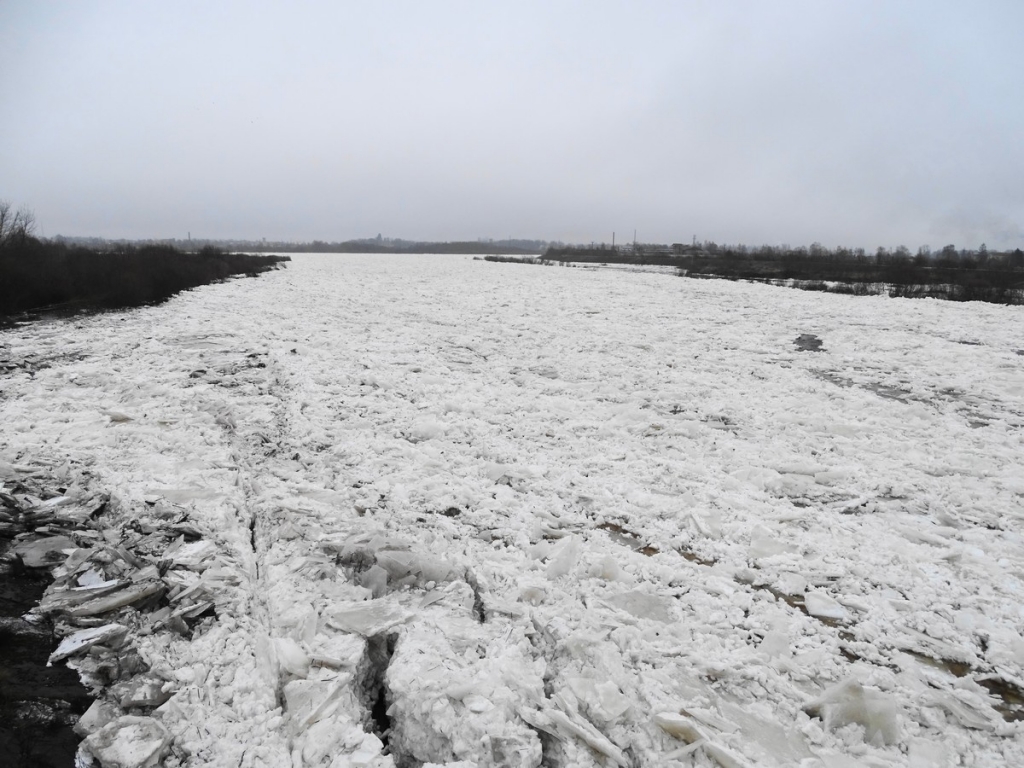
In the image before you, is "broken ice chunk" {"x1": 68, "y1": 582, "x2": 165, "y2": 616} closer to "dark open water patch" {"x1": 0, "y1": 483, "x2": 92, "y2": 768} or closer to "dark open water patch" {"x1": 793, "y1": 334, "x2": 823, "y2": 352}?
"dark open water patch" {"x1": 0, "y1": 483, "x2": 92, "y2": 768}

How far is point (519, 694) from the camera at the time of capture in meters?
2.43

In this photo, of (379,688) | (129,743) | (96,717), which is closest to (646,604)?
(379,688)

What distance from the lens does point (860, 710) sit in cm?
238

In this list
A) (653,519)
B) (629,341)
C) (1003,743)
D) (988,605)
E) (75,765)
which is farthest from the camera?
(629,341)

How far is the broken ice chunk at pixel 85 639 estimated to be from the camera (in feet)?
8.46

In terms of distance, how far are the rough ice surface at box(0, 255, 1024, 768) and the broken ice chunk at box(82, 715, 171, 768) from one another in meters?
0.01

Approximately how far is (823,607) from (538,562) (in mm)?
1832

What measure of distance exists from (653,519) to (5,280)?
1718 centimetres

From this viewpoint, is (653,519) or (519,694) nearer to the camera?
(519,694)

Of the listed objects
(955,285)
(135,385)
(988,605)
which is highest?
(955,285)

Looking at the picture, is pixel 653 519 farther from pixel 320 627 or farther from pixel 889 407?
pixel 889 407

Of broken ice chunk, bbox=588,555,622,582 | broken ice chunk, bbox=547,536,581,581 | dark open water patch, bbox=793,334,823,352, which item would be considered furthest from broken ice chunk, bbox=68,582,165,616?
dark open water patch, bbox=793,334,823,352

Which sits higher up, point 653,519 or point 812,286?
point 812,286

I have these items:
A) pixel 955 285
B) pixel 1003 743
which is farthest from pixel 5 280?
pixel 955 285
